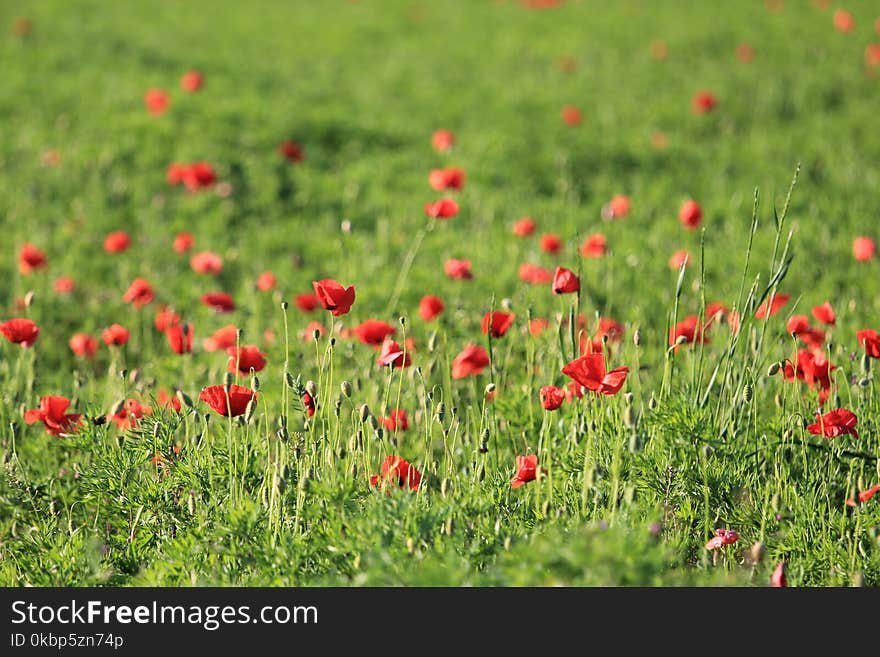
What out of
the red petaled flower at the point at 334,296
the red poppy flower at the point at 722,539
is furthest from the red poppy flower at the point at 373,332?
the red poppy flower at the point at 722,539

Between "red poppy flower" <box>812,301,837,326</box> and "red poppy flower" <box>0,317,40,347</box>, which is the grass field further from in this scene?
"red poppy flower" <box>0,317,40,347</box>

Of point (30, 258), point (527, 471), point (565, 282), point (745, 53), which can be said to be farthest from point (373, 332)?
point (745, 53)

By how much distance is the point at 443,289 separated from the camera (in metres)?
4.39

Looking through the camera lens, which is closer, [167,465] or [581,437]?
[167,465]

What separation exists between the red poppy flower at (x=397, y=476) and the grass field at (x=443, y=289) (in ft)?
0.05

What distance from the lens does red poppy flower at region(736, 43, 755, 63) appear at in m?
8.23

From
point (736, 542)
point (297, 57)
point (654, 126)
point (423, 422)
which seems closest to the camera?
point (736, 542)

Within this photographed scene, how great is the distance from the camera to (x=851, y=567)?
2.25 meters

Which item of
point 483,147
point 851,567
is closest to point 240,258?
point 483,147

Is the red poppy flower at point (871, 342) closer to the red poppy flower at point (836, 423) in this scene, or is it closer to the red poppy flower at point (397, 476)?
the red poppy flower at point (836, 423)

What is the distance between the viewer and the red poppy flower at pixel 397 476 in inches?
91.2

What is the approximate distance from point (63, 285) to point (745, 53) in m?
6.30

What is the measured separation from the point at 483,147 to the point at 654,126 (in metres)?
1.51

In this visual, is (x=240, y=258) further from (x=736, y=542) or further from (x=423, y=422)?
(x=736, y=542)
